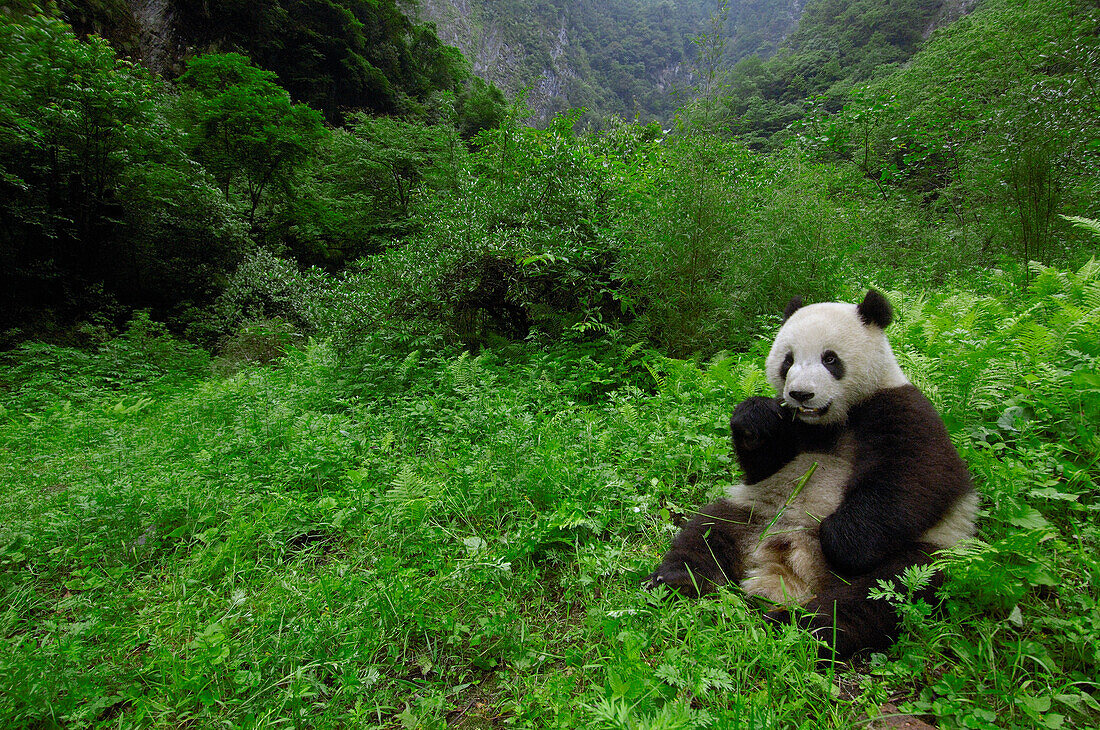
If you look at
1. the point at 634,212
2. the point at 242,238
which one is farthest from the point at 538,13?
the point at 634,212

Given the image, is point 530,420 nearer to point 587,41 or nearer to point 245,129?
point 245,129

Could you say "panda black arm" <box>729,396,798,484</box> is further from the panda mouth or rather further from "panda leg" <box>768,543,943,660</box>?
"panda leg" <box>768,543,943,660</box>

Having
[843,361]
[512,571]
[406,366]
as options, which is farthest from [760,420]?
[406,366]

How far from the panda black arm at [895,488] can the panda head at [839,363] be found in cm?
14

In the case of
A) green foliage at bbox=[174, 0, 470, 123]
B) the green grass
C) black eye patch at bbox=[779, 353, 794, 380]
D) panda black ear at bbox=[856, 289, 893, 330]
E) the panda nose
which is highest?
green foliage at bbox=[174, 0, 470, 123]

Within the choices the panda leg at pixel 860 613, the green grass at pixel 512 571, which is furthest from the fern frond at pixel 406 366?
the panda leg at pixel 860 613

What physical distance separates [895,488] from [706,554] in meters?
0.80

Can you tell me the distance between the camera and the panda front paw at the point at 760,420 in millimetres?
2031

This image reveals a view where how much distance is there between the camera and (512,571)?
2168 mm

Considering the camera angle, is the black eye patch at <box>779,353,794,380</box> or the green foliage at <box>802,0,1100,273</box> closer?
the black eye patch at <box>779,353,794,380</box>

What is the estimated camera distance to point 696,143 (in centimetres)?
422

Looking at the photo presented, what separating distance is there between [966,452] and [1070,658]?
819mm

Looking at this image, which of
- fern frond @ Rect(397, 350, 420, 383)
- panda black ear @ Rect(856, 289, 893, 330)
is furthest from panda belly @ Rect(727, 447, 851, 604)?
fern frond @ Rect(397, 350, 420, 383)

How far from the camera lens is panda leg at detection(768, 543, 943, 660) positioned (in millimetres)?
1521
